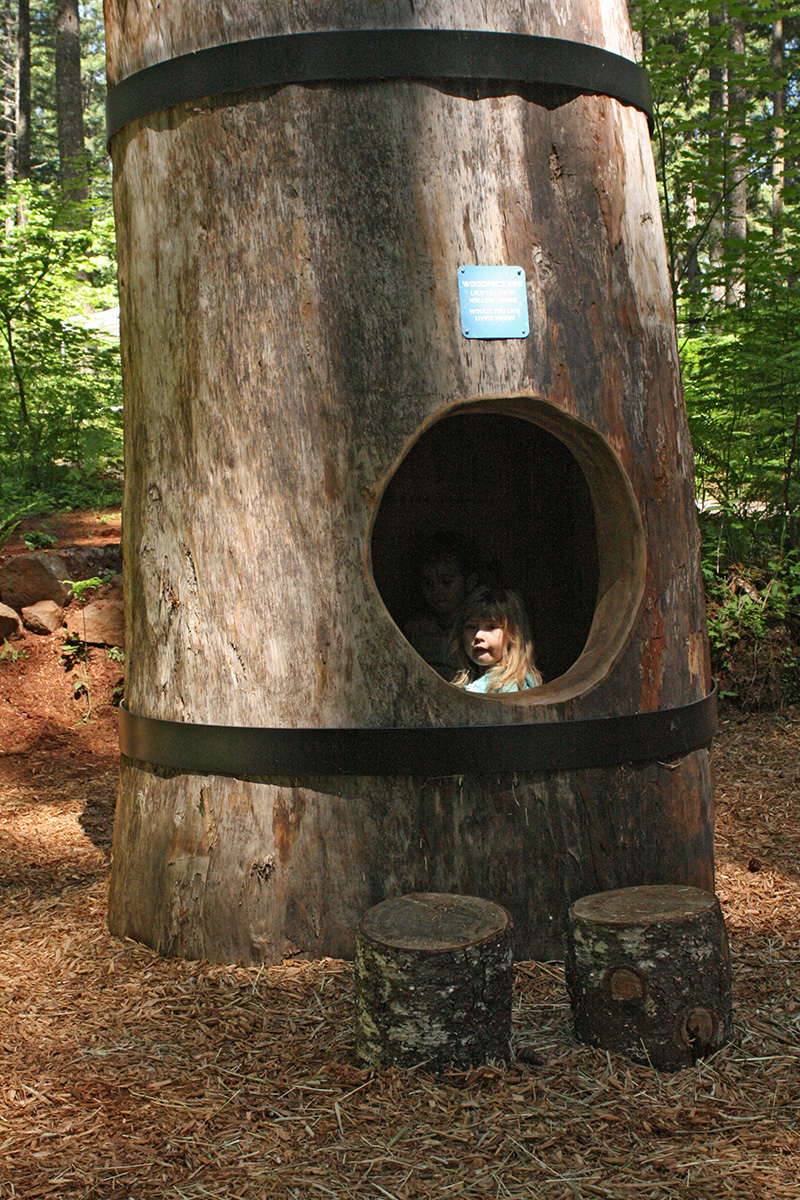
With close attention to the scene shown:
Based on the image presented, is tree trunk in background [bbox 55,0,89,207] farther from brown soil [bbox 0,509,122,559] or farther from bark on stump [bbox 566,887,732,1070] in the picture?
bark on stump [bbox 566,887,732,1070]

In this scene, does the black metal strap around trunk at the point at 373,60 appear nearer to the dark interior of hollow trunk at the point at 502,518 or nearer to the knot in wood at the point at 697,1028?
the dark interior of hollow trunk at the point at 502,518

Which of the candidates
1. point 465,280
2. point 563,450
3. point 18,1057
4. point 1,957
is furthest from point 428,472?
point 18,1057

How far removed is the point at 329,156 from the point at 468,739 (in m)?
1.93

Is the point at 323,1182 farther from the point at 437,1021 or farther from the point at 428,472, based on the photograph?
the point at 428,472

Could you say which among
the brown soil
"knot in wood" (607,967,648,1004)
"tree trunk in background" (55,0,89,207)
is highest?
"tree trunk in background" (55,0,89,207)

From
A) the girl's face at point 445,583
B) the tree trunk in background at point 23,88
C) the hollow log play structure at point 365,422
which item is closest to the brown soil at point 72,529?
the girl's face at point 445,583

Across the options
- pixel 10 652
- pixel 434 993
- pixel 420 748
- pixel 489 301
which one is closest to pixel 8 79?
pixel 10 652

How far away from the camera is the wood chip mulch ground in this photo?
7.34 ft

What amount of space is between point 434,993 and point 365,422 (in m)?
1.73

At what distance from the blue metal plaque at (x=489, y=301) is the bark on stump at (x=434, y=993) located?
6.05 ft

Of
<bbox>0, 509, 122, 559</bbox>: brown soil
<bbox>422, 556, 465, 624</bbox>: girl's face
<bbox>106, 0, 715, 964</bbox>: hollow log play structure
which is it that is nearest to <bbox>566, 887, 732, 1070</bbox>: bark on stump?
<bbox>106, 0, 715, 964</bbox>: hollow log play structure

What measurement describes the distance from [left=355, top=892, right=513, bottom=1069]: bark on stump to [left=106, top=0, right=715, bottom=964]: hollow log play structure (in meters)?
0.57

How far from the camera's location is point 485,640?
14.9ft

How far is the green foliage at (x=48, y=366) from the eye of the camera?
369 inches
